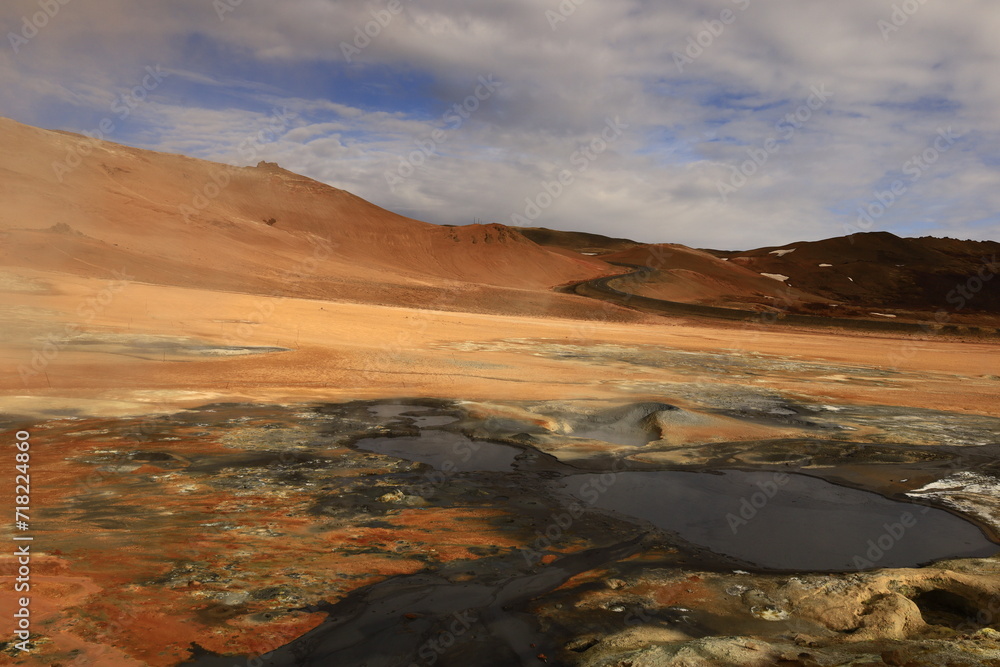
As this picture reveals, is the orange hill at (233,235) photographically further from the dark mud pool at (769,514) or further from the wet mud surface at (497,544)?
the dark mud pool at (769,514)

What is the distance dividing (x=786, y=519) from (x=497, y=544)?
10.7 ft

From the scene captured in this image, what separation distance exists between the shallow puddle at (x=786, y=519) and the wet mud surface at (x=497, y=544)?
3cm

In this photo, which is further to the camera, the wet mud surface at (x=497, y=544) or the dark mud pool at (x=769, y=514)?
the dark mud pool at (x=769, y=514)

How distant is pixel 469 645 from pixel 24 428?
732 centimetres

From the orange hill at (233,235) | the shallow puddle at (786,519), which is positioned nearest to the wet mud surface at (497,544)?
the shallow puddle at (786,519)

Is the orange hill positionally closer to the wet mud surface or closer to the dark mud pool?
the wet mud surface

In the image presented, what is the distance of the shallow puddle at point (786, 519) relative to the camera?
5.79m

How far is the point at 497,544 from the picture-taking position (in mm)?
5582

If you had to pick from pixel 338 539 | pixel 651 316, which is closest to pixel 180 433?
pixel 338 539

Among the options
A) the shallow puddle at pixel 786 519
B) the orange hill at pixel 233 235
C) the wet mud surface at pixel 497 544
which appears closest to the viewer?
the wet mud surface at pixel 497 544

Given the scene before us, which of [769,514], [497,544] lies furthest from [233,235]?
[769,514]

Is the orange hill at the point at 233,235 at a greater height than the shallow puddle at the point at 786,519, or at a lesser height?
greater

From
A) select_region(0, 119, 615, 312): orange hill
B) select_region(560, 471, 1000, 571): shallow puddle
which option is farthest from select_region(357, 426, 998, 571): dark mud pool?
select_region(0, 119, 615, 312): orange hill

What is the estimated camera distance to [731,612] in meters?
4.41
